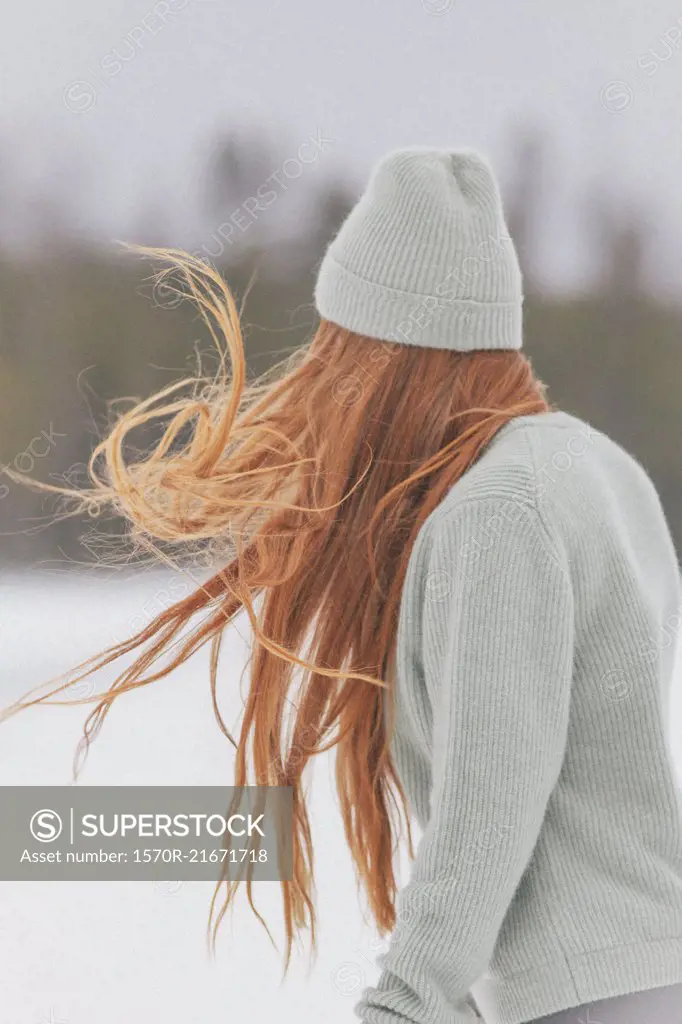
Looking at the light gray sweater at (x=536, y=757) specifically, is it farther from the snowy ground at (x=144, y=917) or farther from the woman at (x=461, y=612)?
the snowy ground at (x=144, y=917)

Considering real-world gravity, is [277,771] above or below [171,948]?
above

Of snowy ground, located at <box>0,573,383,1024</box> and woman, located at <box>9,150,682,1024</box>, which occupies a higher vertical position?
woman, located at <box>9,150,682,1024</box>

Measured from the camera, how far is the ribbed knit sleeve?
544mm

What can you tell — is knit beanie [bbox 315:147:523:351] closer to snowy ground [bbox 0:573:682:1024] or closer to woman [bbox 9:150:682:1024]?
woman [bbox 9:150:682:1024]

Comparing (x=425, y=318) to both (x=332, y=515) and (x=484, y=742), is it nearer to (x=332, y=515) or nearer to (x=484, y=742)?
(x=332, y=515)

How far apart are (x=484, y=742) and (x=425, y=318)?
0.30m

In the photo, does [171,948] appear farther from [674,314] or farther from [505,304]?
[674,314]

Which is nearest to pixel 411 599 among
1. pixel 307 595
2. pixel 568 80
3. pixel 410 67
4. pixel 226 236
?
pixel 307 595

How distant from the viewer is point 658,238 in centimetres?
232

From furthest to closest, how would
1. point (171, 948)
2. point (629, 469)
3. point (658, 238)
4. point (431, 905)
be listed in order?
point (658, 238)
point (171, 948)
point (629, 469)
point (431, 905)

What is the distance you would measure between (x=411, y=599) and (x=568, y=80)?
209 centimetres

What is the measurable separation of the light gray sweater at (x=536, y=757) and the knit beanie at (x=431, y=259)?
0.12m

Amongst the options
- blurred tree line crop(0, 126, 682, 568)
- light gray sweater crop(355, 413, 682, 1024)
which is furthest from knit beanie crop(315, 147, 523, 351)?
blurred tree line crop(0, 126, 682, 568)

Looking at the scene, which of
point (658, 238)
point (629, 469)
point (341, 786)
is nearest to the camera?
point (629, 469)
